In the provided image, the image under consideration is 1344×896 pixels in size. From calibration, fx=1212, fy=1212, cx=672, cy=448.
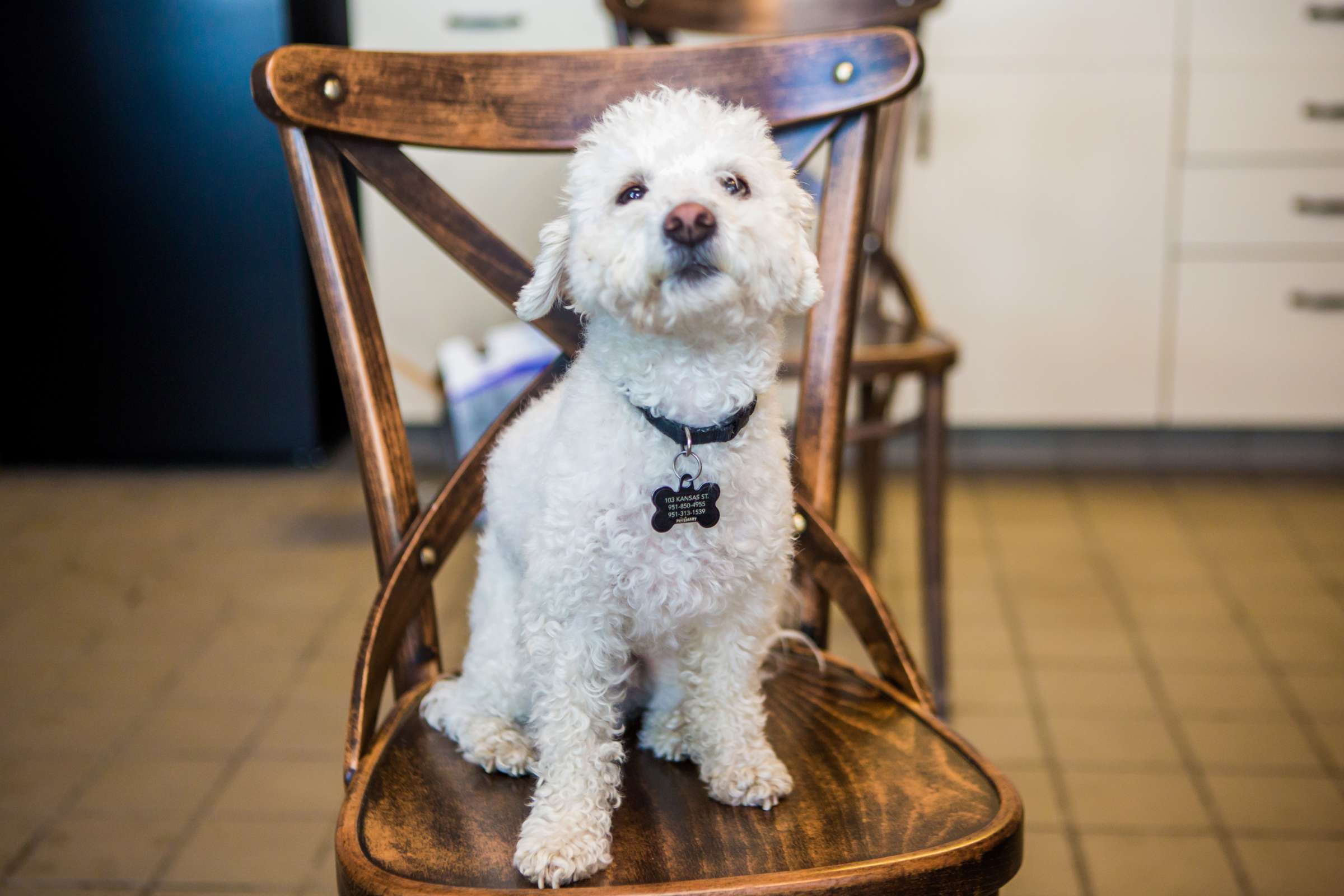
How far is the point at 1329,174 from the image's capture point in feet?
8.64

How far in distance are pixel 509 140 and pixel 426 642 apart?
1.41 feet

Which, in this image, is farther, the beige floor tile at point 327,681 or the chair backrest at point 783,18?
the beige floor tile at point 327,681

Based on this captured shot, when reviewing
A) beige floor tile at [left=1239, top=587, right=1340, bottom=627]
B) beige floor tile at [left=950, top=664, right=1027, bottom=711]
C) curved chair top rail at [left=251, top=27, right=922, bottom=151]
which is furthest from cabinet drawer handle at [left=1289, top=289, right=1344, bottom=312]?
curved chair top rail at [left=251, top=27, right=922, bottom=151]

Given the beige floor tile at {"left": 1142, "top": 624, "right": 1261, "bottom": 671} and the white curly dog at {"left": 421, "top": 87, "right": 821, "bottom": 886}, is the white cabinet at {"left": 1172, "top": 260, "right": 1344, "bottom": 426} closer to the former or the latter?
the beige floor tile at {"left": 1142, "top": 624, "right": 1261, "bottom": 671}

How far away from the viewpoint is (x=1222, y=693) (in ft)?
6.32

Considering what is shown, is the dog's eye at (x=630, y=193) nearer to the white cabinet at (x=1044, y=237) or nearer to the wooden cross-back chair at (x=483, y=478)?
the wooden cross-back chair at (x=483, y=478)

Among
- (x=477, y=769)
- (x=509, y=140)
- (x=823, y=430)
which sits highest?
(x=509, y=140)

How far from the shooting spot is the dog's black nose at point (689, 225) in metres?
0.70

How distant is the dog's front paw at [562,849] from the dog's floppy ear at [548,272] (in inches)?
13.0

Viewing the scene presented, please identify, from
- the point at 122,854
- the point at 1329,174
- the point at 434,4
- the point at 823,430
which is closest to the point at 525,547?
the point at 823,430

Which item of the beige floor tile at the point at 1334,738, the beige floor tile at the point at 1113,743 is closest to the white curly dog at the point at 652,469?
the beige floor tile at the point at 1113,743

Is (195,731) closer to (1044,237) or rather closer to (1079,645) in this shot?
(1079,645)

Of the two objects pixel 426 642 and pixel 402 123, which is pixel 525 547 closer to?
pixel 426 642

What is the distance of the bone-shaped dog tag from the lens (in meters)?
0.79
